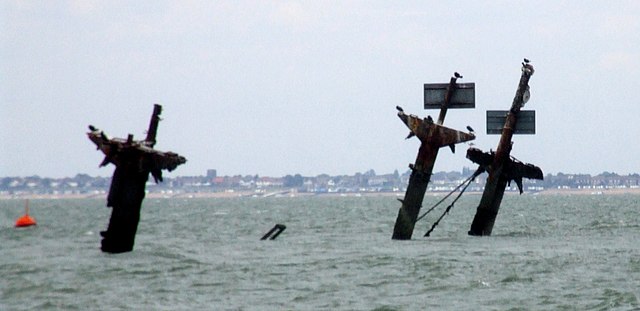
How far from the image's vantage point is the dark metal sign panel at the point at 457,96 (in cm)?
3528

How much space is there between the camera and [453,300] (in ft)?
79.0

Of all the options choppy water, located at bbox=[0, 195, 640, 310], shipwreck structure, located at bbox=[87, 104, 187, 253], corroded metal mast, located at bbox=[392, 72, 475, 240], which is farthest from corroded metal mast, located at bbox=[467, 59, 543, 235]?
shipwreck structure, located at bbox=[87, 104, 187, 253]

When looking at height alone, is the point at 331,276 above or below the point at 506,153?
below

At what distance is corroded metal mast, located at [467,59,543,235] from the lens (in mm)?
37125

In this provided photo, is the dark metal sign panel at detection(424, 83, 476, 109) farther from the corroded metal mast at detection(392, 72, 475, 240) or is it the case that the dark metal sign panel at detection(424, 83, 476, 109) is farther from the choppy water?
the choppy water

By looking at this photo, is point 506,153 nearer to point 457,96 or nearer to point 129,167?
point 457,96

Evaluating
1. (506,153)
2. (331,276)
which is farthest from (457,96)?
(331,276)

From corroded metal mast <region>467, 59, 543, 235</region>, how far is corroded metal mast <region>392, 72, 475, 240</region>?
92.6 inches

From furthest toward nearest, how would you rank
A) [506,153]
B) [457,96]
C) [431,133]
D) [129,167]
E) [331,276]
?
[506,153], [457,96], [431,133], [331,276], [129,167]

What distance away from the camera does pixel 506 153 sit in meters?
37.3

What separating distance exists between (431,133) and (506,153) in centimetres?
392

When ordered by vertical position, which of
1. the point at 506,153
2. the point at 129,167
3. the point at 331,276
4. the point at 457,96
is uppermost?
the point at 457,96

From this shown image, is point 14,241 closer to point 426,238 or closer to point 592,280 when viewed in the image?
point 426,238

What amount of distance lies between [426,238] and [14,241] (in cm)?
1501
